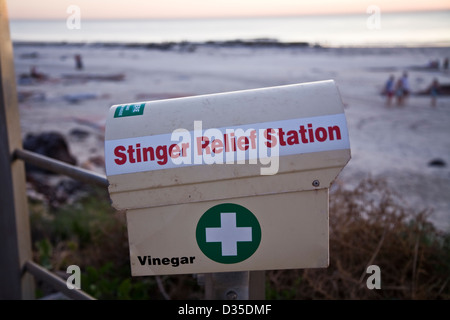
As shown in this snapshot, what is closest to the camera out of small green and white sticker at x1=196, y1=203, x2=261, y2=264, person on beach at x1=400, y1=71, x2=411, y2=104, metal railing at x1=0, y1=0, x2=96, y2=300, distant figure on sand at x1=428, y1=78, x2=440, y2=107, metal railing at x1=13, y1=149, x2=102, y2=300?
small green and white sticker at x1=196, y1=203, x2=261, y2=264

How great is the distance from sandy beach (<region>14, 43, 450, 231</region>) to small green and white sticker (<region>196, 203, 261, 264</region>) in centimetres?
581

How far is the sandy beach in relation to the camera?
30.3 feet

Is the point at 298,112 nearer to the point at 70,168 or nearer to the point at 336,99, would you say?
the point at 336,99

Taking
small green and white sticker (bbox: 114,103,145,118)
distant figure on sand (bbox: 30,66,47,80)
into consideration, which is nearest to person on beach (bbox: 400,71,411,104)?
distant figure on sand (bbox: 30,66,47,80)

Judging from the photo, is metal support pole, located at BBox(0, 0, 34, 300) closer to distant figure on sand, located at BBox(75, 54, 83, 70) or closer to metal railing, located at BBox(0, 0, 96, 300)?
metal railing, located at BBox(0, 0, 96, 300)

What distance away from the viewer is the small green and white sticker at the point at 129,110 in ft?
3.84

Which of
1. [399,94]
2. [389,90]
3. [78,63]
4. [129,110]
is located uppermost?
[78,63]

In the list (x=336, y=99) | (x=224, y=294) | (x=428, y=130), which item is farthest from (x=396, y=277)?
(x=428, y=130)

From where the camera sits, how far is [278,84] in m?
14.6

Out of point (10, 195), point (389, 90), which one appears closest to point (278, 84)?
point (389, 90)

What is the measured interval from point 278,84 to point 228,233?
45.1ft

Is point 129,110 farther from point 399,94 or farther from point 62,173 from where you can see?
point 399,94

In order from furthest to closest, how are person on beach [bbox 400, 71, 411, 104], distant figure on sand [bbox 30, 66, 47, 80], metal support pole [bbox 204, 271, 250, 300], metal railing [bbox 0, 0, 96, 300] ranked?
distant figure on sand [bbox 30, 66, 47, 80]
person on beach [bbox 400, 71, 411, 104]
metal railing [bbox 0, 0, 96, 300]
metal support pole [bbox 204, 271, 250, 300]

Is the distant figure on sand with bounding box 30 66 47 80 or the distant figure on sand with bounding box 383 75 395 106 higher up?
the distant figure on sand with bounding box 30 66 47 80
